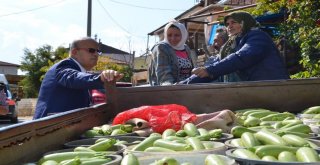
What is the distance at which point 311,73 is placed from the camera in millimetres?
8211

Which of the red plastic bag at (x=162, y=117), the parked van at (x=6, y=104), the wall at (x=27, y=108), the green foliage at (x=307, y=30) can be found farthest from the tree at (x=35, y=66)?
the red plastic bag at (x=162, y=117)

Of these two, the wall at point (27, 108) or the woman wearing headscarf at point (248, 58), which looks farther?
the wall at point (27, 108)

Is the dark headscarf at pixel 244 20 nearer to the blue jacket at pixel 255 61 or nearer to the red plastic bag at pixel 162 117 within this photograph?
the blue jacket at pixel 255 61

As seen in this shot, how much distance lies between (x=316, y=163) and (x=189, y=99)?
2.69m

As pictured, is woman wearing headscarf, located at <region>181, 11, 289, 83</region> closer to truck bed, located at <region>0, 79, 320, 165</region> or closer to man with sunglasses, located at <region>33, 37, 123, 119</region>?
truck bed, located at <region>0, 79, 320, 165</region>

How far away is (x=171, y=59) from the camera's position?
5.28 m

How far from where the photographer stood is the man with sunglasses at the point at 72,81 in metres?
3.87

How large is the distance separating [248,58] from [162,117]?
1607 mm

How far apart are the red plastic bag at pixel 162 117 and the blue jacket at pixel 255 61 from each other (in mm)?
1289

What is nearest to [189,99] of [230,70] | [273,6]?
[230,70]

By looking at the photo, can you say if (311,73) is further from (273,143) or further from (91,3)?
(91,3)

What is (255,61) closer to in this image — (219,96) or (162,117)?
(219,96)

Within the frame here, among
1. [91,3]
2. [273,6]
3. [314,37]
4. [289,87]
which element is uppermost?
[91,3]

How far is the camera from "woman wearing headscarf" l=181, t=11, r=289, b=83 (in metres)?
4.60
